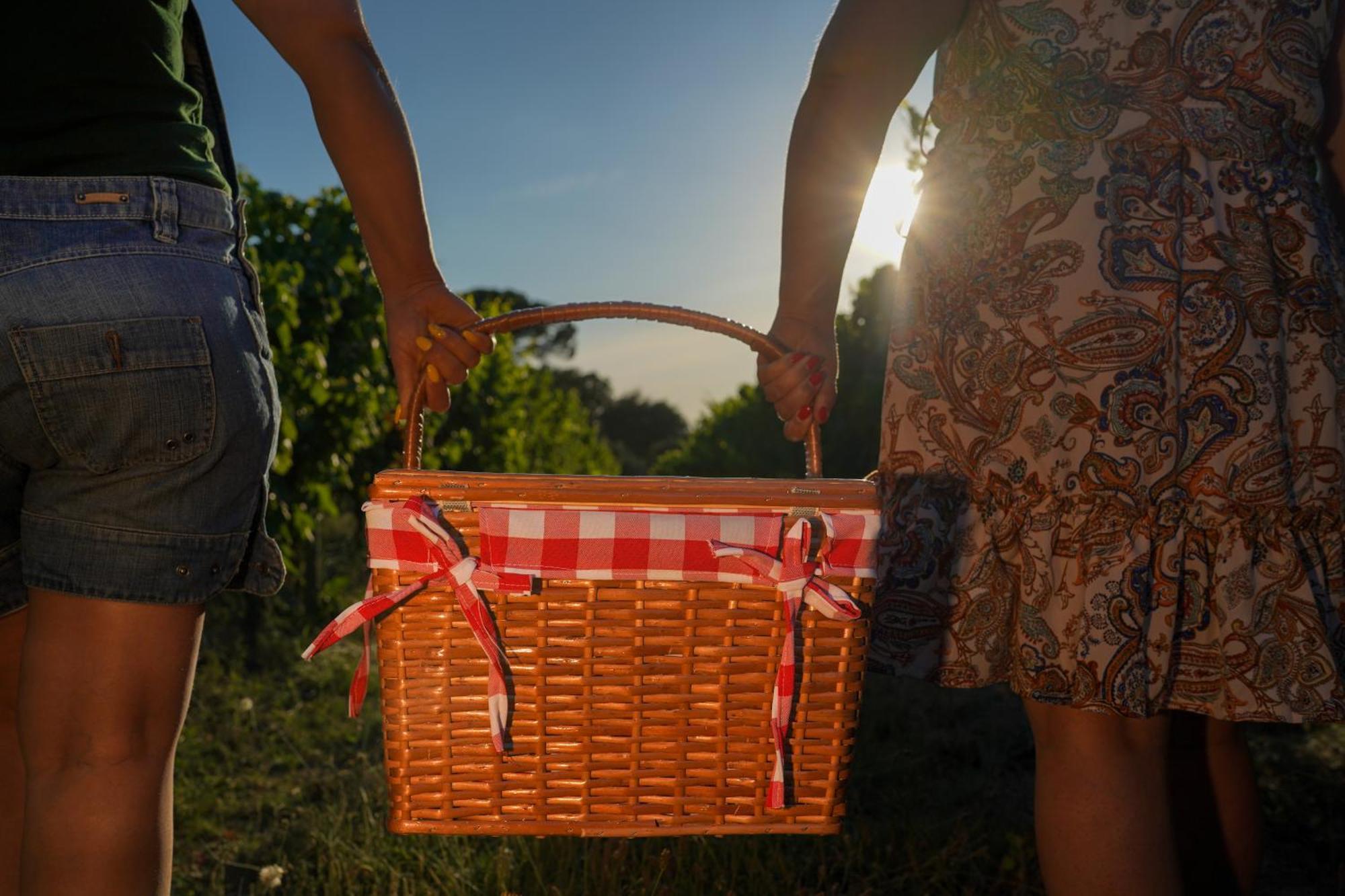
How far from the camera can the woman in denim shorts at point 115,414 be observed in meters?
1.05

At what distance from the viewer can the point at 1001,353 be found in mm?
1445

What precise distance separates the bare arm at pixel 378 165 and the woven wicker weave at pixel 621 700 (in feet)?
0.64

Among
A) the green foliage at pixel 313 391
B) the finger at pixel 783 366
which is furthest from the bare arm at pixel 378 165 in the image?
the green foliage at pixel 313 391

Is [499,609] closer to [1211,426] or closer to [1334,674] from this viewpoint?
[1211,426]

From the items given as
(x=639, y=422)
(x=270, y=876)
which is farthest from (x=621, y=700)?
(x=639, y=422)

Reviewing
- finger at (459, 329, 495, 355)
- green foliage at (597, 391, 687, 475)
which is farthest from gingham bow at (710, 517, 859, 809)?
green foliage at (597, 391, 687, 475)

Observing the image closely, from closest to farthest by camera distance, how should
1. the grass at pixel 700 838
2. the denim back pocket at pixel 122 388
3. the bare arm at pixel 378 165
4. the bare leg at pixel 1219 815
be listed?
the denim back pocket at pixel 122 388, the bare arm at pixel 378 165, the bare leg at pixel 1219 815, the grass at pixel 700 838

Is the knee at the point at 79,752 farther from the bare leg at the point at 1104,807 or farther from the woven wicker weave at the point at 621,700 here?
the bare leg at the point at 1104,807

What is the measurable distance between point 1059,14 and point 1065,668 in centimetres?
88

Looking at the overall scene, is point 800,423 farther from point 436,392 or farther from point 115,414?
point 115,414

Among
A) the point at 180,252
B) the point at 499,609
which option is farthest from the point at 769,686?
the point at 180,252

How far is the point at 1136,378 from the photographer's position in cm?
137

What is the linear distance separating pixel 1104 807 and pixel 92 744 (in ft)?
3.91

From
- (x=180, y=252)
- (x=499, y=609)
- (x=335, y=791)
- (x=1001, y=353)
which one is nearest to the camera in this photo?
(x=180, y=252)
